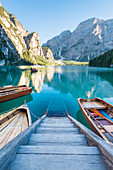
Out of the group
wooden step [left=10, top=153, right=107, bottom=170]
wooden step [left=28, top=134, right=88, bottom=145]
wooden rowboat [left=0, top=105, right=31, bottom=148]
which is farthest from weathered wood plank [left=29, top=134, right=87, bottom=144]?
wooden rowboat [left=0, top=105, right=31, bottom=148]

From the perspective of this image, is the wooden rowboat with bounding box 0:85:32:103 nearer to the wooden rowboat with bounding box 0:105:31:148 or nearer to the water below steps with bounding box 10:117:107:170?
the wooden rowboat with bounding box 0:105:31:148

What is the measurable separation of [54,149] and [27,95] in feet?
54.8

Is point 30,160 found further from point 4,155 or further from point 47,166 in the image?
point 4,155

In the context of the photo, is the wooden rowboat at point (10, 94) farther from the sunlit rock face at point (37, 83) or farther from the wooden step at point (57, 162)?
the wooden step at point (57, 162)

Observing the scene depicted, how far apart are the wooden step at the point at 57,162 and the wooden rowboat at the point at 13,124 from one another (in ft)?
12.1

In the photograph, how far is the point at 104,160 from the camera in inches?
86.8

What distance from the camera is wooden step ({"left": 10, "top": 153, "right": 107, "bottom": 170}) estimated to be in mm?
2063

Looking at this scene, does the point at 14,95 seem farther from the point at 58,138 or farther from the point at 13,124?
the point at 58,138

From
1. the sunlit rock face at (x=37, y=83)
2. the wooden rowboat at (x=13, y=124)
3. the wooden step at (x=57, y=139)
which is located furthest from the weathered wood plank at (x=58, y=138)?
the sunlit rock face at (x=37, y=83)

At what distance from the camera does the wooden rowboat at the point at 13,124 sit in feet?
17.8

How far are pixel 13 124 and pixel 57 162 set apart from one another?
244 inches

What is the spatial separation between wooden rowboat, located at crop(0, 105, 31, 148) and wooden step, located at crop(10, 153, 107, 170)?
3702 mm

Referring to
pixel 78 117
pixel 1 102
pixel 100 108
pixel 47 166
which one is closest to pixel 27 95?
pixel 1 102

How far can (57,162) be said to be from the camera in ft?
7.14
